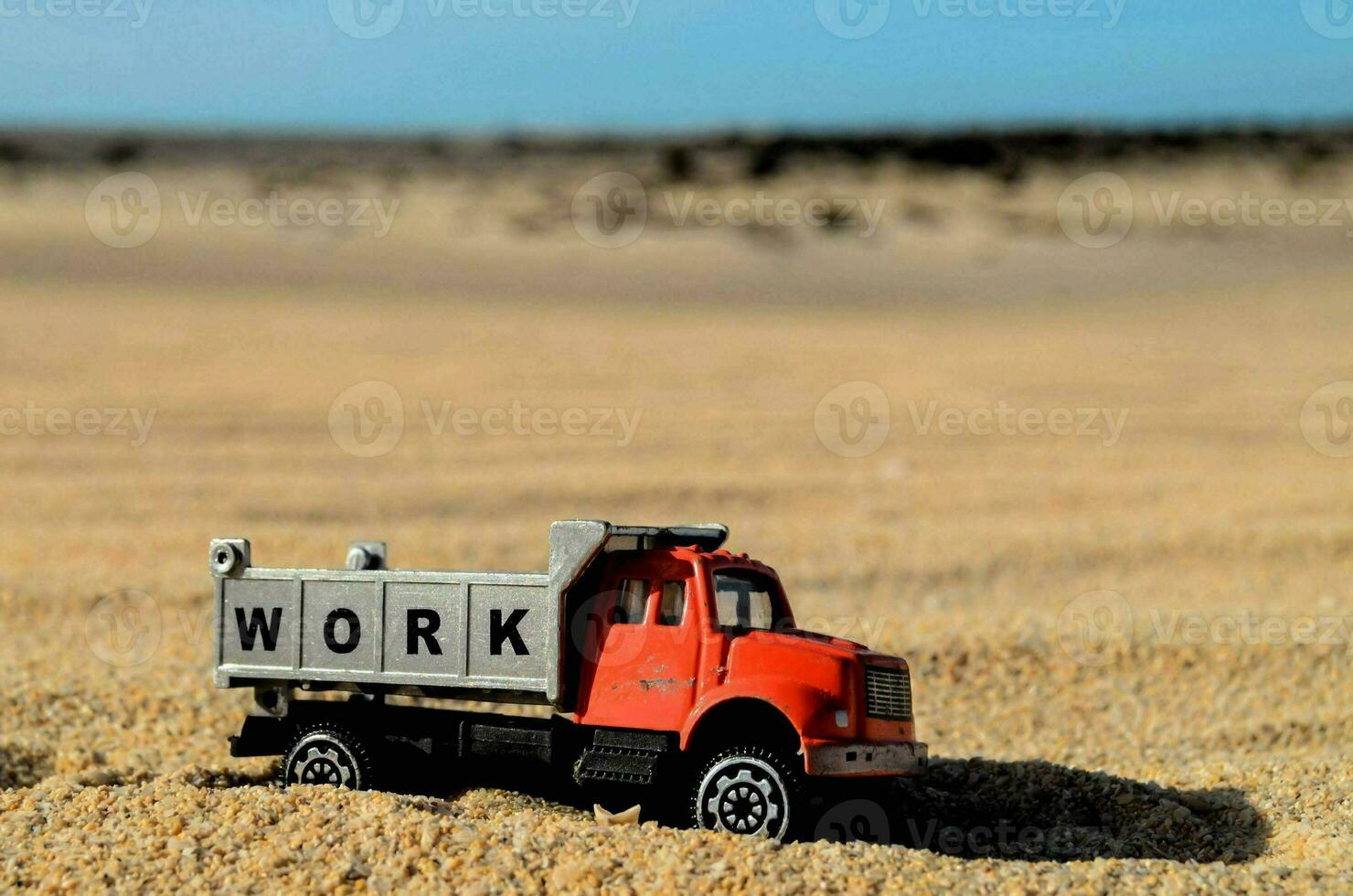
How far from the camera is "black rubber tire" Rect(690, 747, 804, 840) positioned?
27.6ft

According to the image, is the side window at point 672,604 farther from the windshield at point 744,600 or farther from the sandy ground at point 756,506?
the sandy ground at point 756,506

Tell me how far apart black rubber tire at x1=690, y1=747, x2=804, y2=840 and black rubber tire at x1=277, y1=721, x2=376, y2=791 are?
229 centimetres

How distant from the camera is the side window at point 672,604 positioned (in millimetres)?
9039

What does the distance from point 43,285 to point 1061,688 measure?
39.8 meters

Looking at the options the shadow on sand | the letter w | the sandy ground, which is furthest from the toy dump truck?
the sandy ground

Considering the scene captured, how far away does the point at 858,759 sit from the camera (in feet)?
28.0

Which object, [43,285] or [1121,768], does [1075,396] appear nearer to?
[1121,768]

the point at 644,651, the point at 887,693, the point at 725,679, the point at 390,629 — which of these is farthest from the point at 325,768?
the point at 887,693

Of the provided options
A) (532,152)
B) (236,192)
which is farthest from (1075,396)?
(532,152)

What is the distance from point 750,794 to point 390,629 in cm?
258

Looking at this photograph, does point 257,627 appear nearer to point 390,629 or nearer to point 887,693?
point 390,629

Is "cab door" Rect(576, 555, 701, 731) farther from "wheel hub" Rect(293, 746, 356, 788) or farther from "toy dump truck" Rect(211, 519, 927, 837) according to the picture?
"wheel hub" Rect(293, 746, 356, 788)

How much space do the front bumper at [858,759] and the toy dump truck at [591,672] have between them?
0.04 feet

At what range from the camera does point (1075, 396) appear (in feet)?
111
